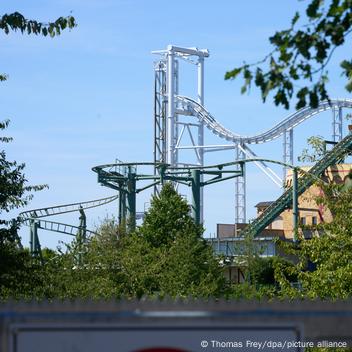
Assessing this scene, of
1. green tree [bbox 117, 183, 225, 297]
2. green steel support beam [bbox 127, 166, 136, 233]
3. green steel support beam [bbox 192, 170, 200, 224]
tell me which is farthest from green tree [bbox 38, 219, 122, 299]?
green steel support beam [bbox 127, 166, 136, 233]

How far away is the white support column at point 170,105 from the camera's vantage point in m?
83.6

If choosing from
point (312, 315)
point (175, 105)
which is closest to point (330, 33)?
point (312, 315)

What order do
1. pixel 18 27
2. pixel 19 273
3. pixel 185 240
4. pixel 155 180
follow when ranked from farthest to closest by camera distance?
pixel 155 180 < pixel 185 240 < pixel 19 273 < pixel 18 27

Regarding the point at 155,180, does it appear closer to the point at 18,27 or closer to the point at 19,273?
the point at 19,273

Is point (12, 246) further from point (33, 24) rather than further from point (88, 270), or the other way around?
point (88, 270)

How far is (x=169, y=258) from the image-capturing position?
128 feet

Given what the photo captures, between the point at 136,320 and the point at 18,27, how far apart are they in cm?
730

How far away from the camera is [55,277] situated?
3394cm

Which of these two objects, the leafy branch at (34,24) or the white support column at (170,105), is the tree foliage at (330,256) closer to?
the leafy branch at (34,24)

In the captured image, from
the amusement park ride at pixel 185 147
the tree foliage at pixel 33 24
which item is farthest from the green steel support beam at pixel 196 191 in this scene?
the tree foliage at pixel 33 24

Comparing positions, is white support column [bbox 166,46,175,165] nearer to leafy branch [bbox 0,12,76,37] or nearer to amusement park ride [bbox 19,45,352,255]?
amusement park ride [bbox 19,45,352,255]

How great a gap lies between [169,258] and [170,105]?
4547 centimetres

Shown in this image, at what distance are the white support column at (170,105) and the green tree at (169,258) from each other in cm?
3413

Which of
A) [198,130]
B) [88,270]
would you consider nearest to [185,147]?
[198,130]
